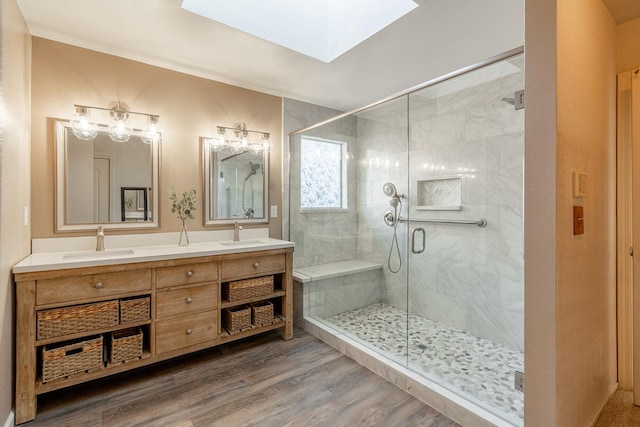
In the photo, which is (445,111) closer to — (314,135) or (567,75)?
(314,135)

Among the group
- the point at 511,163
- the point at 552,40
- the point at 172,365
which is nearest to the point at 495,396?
the point at 511,163

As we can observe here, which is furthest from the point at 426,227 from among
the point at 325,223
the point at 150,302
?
the point at 150,302

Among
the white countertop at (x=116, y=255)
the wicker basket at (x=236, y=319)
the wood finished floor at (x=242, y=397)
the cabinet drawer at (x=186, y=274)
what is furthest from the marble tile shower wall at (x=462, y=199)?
the cabinet drawer at (x=186, y=274)

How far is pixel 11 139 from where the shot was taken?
5.24 feet

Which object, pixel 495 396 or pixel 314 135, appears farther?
pixel 314 135

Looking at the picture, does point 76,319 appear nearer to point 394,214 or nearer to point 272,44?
point 272,44

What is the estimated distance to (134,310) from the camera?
6.61 ft

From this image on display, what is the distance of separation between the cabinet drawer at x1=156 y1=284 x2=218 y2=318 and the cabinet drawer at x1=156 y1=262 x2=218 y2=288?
6cm

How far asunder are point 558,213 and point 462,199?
1677mm

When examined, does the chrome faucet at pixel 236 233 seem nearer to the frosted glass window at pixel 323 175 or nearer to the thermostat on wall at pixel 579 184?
the frosted glass window at pixel 323 175

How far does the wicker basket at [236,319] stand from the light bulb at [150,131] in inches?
60.1

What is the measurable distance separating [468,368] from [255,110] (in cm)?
289

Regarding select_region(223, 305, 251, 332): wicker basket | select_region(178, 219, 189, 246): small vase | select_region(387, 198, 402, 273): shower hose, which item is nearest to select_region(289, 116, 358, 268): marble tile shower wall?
select_region(387, 198, 402, 273): shower hose

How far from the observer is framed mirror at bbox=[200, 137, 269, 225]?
2799 mm
